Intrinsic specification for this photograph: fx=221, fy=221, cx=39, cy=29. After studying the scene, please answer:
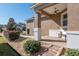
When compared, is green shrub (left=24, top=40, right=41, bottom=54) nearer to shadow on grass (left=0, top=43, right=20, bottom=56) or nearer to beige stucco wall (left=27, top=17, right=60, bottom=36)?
shadow on grass (left=0, top=43, right=20, bottom=56)

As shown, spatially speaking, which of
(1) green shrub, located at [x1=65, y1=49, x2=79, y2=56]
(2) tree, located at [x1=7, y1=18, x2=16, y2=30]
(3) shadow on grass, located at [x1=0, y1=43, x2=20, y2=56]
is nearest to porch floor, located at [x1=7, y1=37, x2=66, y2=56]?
(3) shadow on grass, located at [x1=0, y1=43, x2=20, y2=56]

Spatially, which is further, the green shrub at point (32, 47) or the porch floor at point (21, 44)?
the porch floor at point (21, 44)

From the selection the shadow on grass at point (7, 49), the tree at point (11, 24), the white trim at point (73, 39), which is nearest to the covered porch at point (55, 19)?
the tree at point (11, 24)

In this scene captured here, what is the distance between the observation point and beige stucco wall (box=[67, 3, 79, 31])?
10.9 meters

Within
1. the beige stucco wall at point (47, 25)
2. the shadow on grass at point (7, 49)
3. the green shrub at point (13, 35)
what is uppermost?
the beige stucco wall at point (47, 25)

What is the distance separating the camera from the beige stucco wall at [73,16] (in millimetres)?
10883

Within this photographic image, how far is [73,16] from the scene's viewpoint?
432 inches

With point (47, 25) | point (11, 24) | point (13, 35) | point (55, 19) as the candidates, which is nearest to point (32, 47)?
point (11, 24)

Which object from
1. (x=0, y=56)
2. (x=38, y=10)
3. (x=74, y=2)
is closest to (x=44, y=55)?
(x=0, y=56)

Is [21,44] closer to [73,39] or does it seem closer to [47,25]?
[73,39]

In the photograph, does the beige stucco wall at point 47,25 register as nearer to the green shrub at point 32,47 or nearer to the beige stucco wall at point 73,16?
the green shrub at point 32,47

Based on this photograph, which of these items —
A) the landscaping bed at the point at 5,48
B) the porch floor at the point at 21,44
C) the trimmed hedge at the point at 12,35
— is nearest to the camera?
the porch floor at the point at 21,44

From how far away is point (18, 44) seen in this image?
13.6 m

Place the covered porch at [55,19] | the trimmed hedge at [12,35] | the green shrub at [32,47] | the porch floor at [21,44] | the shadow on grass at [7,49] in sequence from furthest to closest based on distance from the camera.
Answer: the covered porch at [55,19] → the trimmed hedge at [12,35] → the shadow on grass at [7,49] → the porch floor at [21,44] → the green shrub at [32,47]
